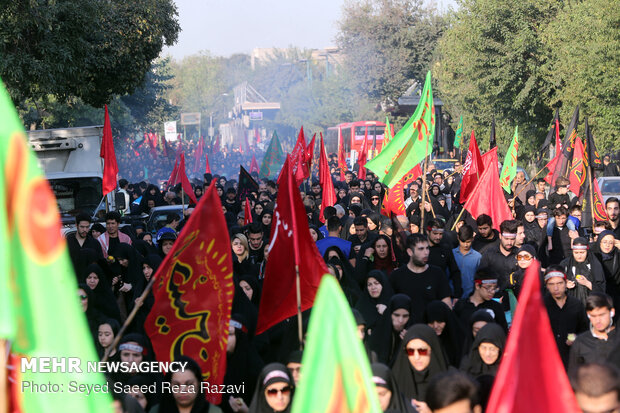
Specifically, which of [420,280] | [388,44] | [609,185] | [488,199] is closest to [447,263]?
[420,280]

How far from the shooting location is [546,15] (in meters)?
32.4

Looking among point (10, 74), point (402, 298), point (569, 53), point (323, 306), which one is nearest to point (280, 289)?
point (402, 298)

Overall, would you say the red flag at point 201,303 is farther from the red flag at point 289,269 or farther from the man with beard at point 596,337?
the man with beard at point 596,337

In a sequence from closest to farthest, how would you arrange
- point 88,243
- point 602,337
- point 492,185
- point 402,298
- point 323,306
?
point 323,306
point 602,337
point 402,298
point 88,243
point 492,185

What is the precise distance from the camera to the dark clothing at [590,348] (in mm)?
6320

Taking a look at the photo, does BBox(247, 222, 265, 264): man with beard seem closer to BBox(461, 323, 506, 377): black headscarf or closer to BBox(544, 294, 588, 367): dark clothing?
BBox(544, 294, 588, 367): dark clothing

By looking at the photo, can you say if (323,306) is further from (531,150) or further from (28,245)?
(531,150)

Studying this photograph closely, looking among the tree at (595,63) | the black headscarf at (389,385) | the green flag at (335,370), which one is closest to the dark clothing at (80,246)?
the black headscarf at (389,385)

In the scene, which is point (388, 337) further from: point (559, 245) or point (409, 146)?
point (559, 245)

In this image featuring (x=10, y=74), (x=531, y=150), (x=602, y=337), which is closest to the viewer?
(x=602, y=337)

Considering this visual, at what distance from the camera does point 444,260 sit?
938cm

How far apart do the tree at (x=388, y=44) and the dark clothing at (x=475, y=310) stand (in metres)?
49.7

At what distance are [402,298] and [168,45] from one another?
1518 centimetres

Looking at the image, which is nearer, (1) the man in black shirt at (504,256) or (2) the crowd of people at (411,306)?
(2) the crowd of people at (411,306)
